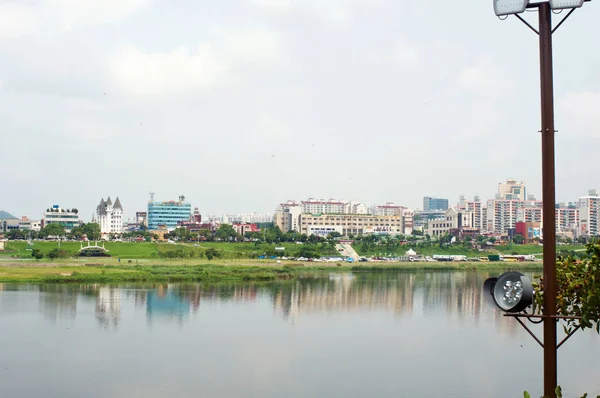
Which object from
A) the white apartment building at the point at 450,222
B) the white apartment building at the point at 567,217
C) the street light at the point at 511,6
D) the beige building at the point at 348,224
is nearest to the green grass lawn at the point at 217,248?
the white apartment building at the point at 450,222

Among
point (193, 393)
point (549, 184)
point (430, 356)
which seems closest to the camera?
point (549, 184)

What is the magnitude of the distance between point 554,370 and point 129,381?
1055cm

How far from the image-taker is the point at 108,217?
74688 mm

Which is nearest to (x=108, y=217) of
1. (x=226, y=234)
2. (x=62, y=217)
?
(x=62, y=217)

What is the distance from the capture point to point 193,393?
11.5 m

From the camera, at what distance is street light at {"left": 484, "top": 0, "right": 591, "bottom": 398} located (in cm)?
292

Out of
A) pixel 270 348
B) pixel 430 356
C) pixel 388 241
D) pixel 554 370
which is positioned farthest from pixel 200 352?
pixel 388 241

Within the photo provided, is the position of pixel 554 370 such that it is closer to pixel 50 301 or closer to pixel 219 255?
pixel 50 301

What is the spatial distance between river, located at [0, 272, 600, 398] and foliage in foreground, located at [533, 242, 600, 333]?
27.1 feet

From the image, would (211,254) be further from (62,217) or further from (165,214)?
(165,214)

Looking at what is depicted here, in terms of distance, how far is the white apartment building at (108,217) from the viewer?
74.0m

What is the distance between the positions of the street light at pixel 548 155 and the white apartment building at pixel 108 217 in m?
73.6

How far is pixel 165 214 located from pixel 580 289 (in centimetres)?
8901

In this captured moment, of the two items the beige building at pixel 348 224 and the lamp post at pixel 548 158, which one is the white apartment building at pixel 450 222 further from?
the lamp post at pixel 548 158
